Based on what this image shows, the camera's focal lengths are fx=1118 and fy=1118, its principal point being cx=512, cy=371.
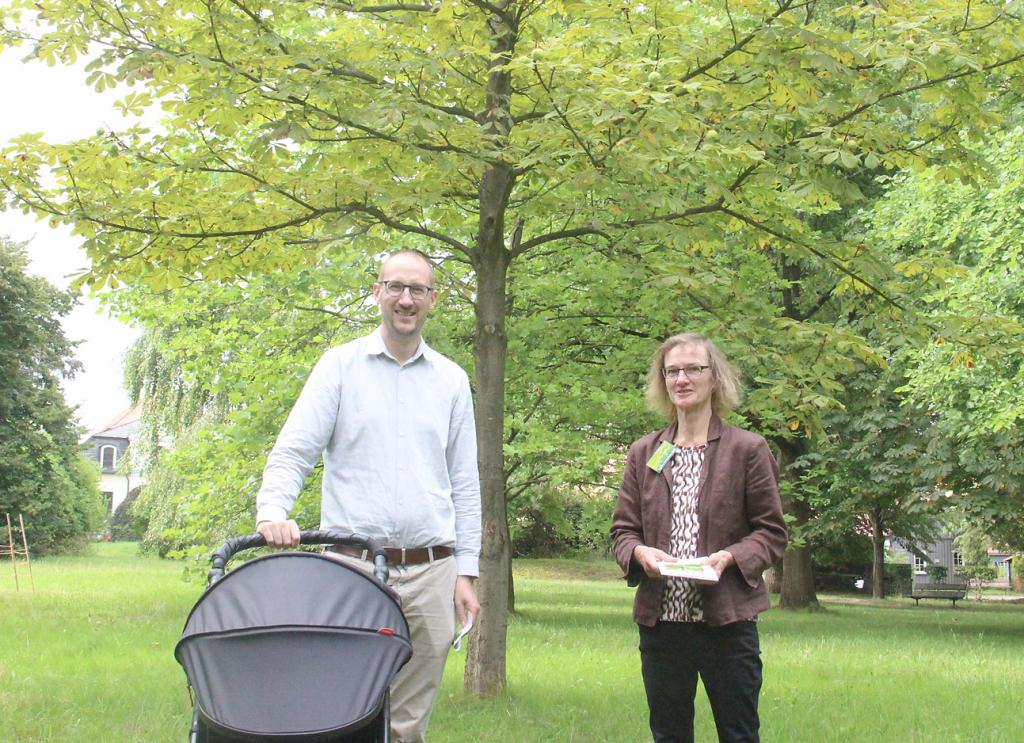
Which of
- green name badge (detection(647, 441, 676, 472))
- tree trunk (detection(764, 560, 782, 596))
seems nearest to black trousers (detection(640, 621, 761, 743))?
green name badge (detection(647, 441, 676, 472))

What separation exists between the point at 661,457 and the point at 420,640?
1163mm

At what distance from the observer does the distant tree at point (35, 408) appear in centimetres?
3719

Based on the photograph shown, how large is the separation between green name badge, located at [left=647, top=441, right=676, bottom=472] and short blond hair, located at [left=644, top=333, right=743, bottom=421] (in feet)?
0.69

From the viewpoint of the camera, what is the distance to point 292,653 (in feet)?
9.75

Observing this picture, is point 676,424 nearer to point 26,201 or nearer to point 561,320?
Answer: point 26,201

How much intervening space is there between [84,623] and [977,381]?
12.6 metres

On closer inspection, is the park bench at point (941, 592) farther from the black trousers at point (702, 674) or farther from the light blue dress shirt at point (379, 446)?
the light blue dress shirt at point (379, 446)

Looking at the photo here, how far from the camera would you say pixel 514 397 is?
41.0 ft

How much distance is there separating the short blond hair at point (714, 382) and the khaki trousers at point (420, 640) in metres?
1.19

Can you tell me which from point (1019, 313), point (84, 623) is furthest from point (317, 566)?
point (1019, 313)

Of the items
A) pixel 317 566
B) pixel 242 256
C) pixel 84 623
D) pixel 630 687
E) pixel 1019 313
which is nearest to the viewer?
pixel 317 566

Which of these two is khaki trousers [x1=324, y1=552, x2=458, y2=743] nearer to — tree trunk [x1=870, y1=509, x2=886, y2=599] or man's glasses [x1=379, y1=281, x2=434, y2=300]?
man's glasses [x1=379, y1=281, x2=434, y2=300]

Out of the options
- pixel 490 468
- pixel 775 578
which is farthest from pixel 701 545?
pixel 775 578

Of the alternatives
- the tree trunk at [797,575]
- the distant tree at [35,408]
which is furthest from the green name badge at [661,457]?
the distant tree at [35,408]
